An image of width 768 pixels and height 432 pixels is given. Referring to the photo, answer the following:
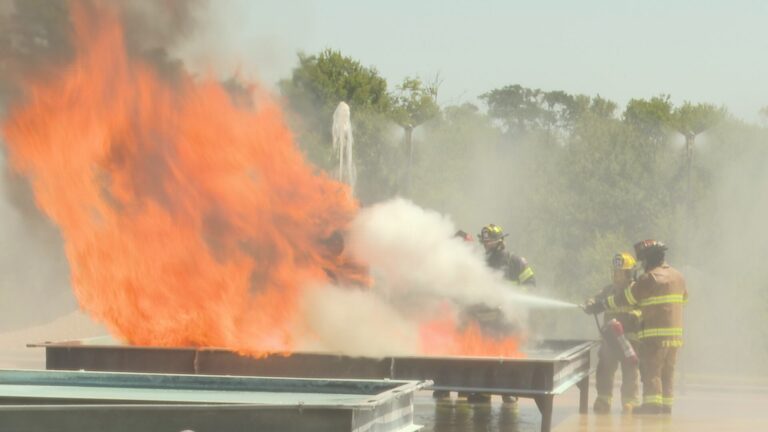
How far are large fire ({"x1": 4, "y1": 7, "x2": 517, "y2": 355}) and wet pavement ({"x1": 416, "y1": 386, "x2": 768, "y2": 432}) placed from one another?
6.95 feet

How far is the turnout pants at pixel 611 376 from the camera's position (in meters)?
14.7

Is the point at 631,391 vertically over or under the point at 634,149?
under

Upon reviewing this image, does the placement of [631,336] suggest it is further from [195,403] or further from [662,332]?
[195,403]

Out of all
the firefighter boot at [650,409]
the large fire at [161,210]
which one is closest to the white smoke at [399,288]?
the large fire at [161,210]

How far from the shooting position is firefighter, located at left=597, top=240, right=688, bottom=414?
1459cm

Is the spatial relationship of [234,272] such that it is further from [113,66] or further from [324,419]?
[324,419]

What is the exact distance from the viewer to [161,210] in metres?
12.6

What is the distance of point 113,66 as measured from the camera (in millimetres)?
12984

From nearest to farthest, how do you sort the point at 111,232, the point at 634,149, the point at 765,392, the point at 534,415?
1. the point at 111,232
2. the point at 534,415
3. the point at 765,392
4. the point at 634,149

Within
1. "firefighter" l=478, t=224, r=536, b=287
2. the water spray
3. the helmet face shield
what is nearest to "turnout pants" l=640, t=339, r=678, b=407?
"firefighter" l=478, t=224, r=536, b=287

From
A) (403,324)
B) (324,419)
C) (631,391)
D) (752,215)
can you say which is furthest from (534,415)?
(752,215)

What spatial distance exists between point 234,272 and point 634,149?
31.5m

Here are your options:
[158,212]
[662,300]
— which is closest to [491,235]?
[662,300]

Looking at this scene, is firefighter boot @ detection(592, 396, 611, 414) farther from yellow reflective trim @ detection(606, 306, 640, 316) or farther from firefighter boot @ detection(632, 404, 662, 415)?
yellow reflective trim @ detection(606, 306, 640, 316)
